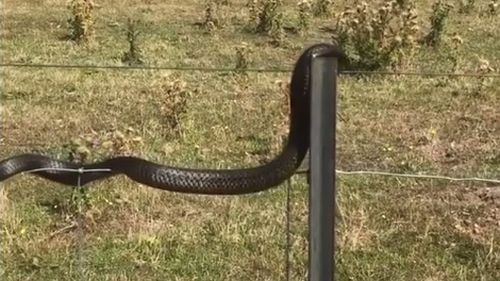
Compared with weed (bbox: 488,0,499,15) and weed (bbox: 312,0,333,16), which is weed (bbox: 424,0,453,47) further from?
weed (bbox: 312,0,333,16)

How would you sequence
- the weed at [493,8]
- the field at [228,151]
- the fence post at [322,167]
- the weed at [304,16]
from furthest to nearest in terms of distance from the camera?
1. the weed at [493,8]
2. the weed at [304,16]
3. the field at [228,151]
4. the fence post at [322,167]

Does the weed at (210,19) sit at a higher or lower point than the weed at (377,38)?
lower

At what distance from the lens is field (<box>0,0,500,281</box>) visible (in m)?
4.02

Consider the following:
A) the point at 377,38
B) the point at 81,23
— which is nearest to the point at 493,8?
the point at 377,38

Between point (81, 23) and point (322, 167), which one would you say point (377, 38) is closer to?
point (81, 23)

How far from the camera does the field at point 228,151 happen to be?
4023 mm

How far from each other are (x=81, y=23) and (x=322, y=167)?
20.6 ft

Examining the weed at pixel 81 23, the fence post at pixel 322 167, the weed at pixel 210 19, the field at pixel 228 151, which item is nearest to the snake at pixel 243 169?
the fence post at pixel 322 167

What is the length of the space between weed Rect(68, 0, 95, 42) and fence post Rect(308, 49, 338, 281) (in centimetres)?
623

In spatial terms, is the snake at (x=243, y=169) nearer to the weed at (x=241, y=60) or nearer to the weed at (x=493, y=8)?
the weed at (x=241, y=60)

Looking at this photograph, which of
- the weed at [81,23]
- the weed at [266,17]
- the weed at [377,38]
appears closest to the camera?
the weed at [377,38]

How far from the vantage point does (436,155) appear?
18.0 feet

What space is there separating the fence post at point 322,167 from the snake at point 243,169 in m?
0.02

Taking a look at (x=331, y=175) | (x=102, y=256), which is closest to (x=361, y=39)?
(x=102, y=256)
